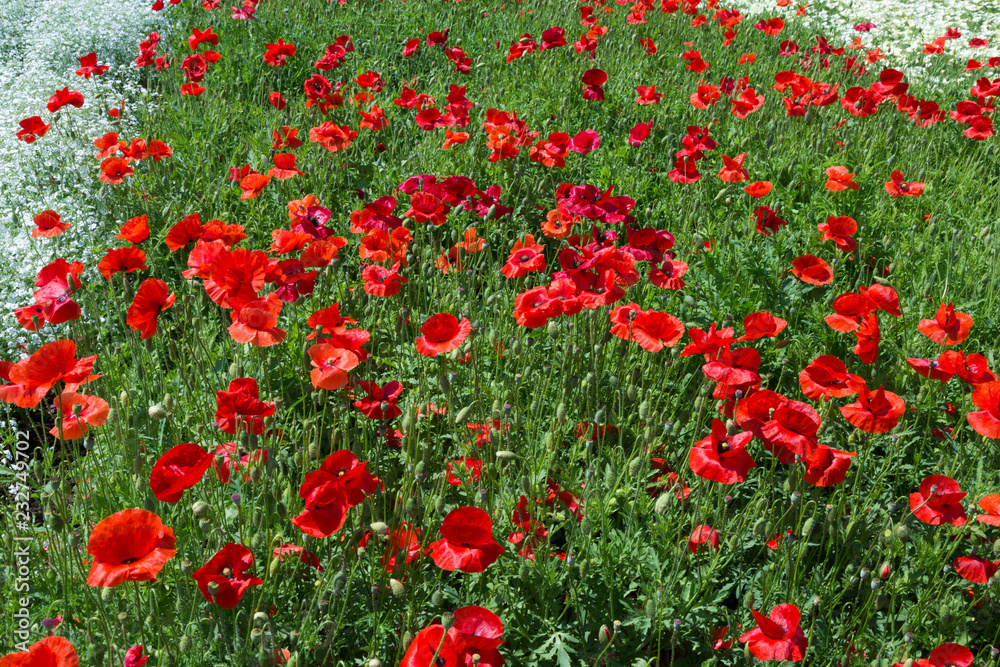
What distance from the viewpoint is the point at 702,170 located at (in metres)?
4.61

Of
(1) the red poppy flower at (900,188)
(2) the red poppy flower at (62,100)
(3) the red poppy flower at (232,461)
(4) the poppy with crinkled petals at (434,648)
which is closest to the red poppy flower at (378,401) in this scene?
(3) the red poppy flower at (232,461)

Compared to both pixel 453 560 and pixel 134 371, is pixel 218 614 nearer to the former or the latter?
pixel 453 560

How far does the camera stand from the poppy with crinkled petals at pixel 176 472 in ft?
4.88

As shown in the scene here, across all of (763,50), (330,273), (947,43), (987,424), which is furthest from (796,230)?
(947,43)

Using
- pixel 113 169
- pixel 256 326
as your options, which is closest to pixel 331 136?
pixel 113 169

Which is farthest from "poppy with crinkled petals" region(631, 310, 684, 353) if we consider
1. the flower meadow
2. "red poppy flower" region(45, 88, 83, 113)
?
"red poppy flower" region(45, 88, 83, 113)

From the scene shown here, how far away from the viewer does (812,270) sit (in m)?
2.75

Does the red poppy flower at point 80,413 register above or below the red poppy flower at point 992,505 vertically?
below

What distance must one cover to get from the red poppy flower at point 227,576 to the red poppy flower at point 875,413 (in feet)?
5.02

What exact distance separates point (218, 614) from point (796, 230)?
343cm

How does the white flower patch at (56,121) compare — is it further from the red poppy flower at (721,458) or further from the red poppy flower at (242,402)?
the red poppy flower at (721,458)

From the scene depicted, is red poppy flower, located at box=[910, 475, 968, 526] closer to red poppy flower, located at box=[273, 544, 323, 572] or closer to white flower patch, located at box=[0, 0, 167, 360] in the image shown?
red poppy flower, located at box=[273, 544, 323, 572]

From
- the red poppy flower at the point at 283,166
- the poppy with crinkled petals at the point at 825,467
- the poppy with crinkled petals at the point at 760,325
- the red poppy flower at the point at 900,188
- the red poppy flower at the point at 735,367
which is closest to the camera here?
the poppy with crinkled petals at the point at 825,467

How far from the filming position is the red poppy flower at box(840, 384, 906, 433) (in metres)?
1.87
